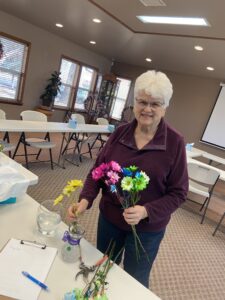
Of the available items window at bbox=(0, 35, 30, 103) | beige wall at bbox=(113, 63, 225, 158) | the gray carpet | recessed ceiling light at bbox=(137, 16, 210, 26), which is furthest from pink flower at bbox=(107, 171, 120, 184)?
beige wall at bbox=(113, 63, 225, 158)

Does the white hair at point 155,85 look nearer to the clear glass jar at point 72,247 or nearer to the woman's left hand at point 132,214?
the woman's left hand at point 132,214

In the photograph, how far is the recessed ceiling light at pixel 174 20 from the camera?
3.59 metres

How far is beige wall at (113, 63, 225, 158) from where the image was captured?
7.12 meters

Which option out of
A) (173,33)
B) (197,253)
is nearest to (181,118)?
(173,33)

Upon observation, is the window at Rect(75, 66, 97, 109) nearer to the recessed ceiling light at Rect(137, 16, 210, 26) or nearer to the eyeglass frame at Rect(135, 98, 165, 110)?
the recessed ceiling light at Rect(137, 16, 210, 26)

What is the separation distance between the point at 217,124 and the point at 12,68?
17.7ft

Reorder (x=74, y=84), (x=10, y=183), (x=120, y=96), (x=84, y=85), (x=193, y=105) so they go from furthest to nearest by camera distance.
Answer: (x=120, y=96)
(x=84, y=85)
(x=74, y=84)
(x=193, y=105)
(x=10, y=183)

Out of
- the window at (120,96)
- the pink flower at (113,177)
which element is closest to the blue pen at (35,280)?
the pink flower at (113,177)

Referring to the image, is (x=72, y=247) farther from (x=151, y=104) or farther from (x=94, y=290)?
(x=151, y=104)

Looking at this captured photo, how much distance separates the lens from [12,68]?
6.03 metres

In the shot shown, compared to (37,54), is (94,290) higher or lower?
lower

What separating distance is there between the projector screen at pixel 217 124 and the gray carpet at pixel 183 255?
141 inches

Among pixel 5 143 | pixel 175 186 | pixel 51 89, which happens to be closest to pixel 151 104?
pixel 175 186

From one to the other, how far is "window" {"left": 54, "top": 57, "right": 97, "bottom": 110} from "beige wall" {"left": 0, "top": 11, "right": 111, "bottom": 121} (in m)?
0.32
